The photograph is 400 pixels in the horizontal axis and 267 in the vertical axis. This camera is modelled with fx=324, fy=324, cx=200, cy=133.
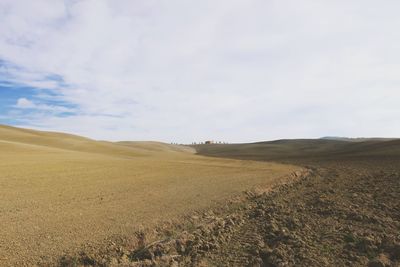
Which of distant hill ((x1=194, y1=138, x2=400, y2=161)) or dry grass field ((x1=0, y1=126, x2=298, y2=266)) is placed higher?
distant hill ((x1=194, y1=138, x2=400, y2=161))

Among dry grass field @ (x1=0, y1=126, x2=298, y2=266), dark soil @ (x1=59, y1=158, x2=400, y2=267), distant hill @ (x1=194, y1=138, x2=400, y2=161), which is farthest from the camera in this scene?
distant hill @ (x1=194, y1=138, x2=400, y2=161)

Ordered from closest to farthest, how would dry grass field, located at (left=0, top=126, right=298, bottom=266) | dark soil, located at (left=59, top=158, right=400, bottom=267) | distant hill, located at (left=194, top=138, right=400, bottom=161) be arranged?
dark soil, located at (left=59, top=158, right=400, bottom=267)
dry grass field, located at (left=0, top=126, right=298, bottom=266)
distant hill, located at (left=194, top=138, right=400, bottom=161)

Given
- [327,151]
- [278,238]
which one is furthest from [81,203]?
[327,151]

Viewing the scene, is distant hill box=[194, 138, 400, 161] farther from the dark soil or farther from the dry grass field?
the dry grass field

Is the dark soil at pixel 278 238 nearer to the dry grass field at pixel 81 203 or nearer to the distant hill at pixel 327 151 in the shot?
the dry grass field at pixel 81 203

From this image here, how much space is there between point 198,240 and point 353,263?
4.04 metres

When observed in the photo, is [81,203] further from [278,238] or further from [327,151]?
[327,151]

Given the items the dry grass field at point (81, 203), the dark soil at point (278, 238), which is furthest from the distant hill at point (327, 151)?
the dry grass field at point (81, 203)

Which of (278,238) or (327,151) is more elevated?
(327,151)

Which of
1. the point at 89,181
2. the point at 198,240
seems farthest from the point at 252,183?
the point at 198,240

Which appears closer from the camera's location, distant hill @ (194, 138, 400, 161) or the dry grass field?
the dry grass field

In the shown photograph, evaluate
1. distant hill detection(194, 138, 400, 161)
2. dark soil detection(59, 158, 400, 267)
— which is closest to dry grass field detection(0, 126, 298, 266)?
dark soil detection(59, 158, 400, 267)

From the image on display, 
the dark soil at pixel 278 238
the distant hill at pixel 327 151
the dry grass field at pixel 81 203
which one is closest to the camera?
the dark soil at pixel 278 238

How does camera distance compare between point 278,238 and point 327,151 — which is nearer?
point 278,238
